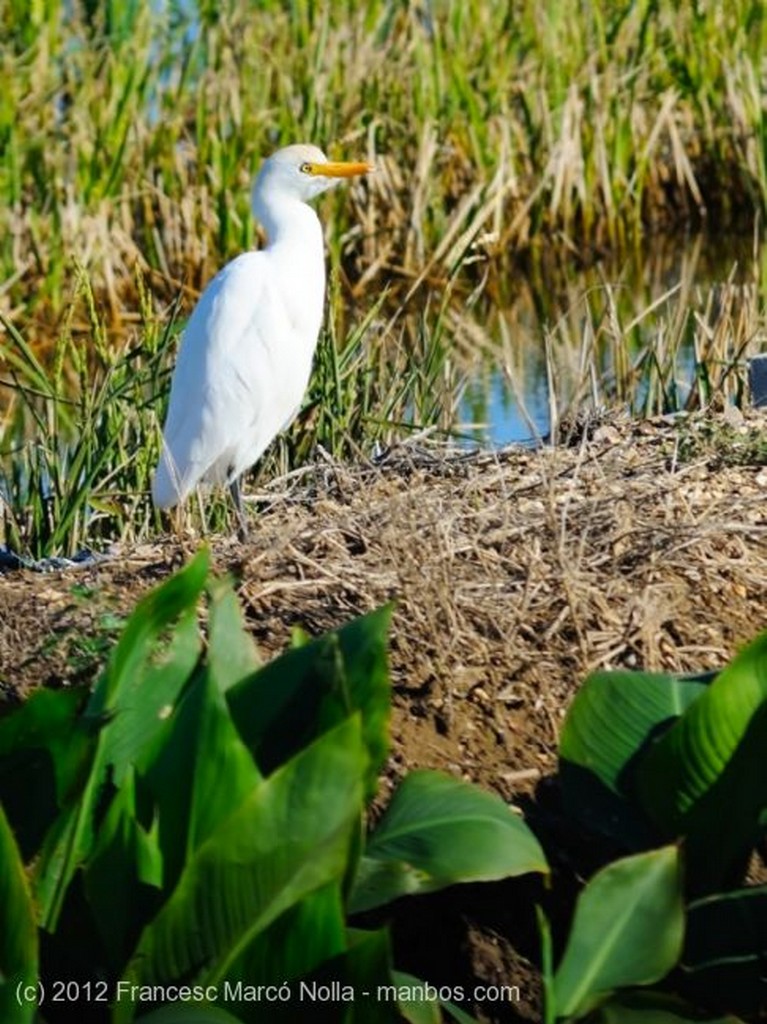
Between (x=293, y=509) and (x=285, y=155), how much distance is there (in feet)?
5.15

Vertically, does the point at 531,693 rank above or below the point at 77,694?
below

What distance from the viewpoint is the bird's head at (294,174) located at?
5590 millimetres

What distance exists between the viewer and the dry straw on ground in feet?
10.9

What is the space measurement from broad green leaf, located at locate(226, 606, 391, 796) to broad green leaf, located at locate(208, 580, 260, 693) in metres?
0.04

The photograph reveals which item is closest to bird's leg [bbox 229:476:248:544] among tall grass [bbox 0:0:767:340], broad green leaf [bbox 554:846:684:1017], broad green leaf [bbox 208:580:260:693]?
broad green leaf [bbox 208:580:260:693]

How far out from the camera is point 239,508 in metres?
4.73

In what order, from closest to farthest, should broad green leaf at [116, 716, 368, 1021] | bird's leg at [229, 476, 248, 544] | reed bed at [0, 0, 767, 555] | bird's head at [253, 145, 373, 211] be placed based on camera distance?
1. broad green leaf at [116, 716, 368, 1021]
2. bird's leg at [229, 476, 248, 544]
3. bird's head at [253, 145, 373, 211]
4. reed bed at [0, 0, 767, 555]

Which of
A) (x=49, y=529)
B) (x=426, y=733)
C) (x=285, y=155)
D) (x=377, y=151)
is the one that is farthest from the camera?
(x=377, y=151)

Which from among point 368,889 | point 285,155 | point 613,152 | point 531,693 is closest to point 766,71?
point 613,152

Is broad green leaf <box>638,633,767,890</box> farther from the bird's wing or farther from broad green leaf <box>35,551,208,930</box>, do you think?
the bird's wing

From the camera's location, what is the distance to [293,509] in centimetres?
438

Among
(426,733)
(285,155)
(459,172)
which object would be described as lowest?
(459,172)

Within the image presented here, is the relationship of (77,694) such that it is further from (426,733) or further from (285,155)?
(285,155)

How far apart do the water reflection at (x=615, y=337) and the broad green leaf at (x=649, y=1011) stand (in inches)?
43.7
